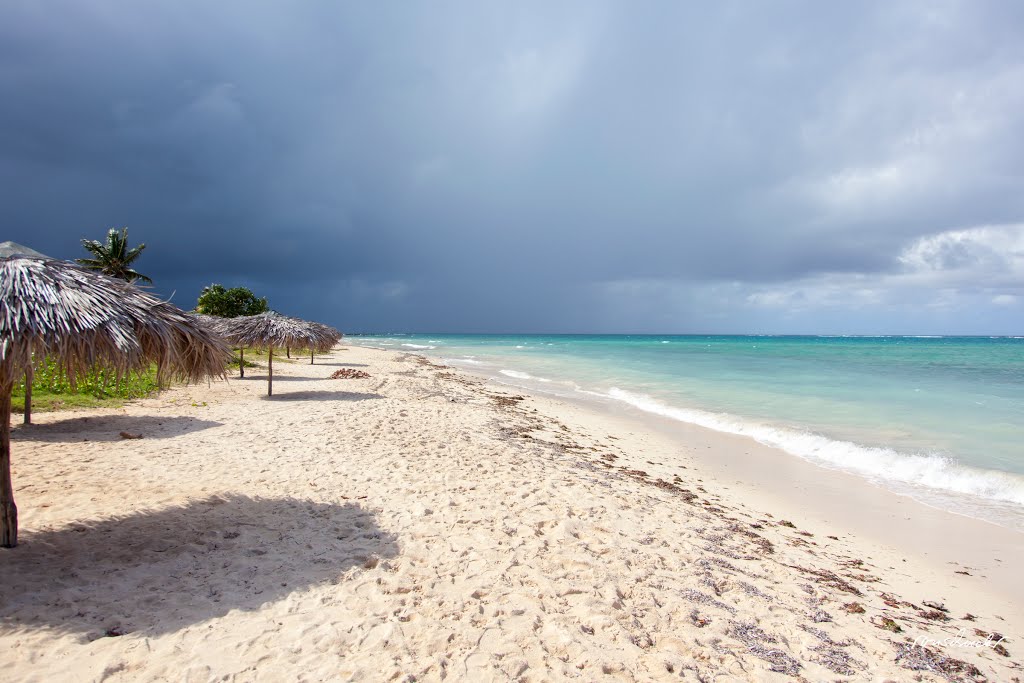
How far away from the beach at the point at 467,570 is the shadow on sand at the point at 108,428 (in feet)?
0.32

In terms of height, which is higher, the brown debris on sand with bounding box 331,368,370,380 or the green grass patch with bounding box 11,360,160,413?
the green grass patch with bounding box 11,360,160,413

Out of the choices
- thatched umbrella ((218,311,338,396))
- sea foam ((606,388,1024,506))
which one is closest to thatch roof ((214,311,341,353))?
thatched umbrella ((218,311,338,396))

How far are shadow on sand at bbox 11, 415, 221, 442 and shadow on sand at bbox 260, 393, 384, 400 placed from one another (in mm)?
3677

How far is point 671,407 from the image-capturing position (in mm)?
15547

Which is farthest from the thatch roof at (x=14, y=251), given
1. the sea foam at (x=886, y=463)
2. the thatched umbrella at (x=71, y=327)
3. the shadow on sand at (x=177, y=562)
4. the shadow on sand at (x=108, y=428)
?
the sea foam at (x=886, y=463)

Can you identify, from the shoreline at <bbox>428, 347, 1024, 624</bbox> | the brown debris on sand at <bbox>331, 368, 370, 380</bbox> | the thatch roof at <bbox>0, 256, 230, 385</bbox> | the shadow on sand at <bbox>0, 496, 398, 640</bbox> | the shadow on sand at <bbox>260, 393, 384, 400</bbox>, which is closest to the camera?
the shadow on sand at <bbox>0, 496, 398, 640</bbox>

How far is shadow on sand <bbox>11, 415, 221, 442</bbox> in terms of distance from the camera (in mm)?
8070

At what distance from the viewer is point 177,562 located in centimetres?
418

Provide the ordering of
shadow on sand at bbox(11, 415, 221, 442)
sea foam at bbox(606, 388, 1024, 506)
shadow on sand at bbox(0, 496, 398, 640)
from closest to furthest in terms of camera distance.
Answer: shadow on sand at bbox(0, 496, 398, 640), sea foam at bbox(606, 388, 1024, 506), shadow on sand at bbox(11, 415, 221, 442)

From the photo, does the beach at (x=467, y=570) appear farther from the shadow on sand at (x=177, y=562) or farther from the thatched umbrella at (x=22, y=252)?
the thatched umbrella at (x=22, y=252)

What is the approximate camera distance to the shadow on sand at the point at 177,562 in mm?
3443

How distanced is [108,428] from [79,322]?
658 centimetres

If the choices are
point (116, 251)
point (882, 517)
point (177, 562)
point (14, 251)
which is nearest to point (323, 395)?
point (14, 251)

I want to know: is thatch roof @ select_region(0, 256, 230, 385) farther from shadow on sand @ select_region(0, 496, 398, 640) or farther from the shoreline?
the shoreline
